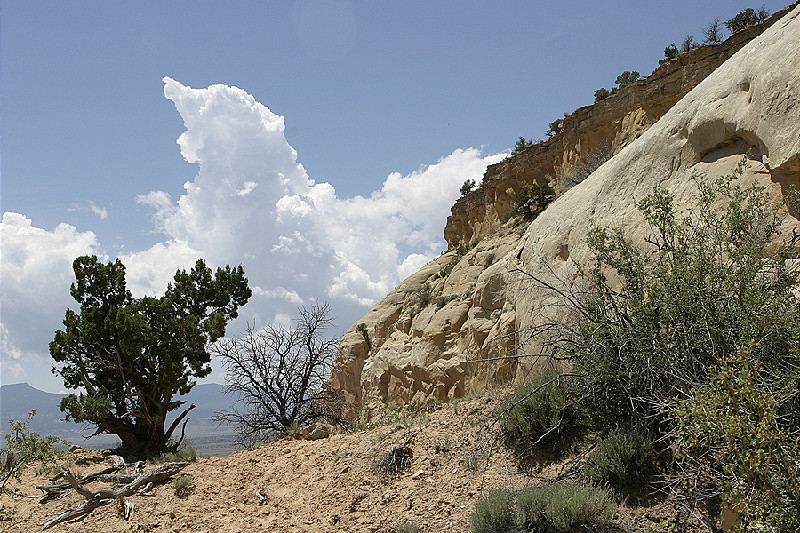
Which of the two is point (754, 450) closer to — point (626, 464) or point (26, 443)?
point (626, 464)

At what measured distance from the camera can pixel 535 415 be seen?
727 centimetres

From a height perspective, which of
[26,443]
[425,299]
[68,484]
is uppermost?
[425,299]

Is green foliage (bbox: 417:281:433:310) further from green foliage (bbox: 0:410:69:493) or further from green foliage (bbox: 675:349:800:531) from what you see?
green foliage (bbox: 675:349:800:531)

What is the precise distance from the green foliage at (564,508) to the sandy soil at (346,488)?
0.33 meters

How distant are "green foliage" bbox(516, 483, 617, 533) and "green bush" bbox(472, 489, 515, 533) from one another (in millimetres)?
139

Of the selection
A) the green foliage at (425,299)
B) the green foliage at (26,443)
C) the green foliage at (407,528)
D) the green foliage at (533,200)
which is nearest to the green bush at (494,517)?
the green foliage at (407,528)

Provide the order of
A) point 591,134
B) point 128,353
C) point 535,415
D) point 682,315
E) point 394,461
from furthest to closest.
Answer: point 591,134, point 128,353, point 394,461, point 535,415, point 682,315

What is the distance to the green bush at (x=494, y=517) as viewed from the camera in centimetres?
546

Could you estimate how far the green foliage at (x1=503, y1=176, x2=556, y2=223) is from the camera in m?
24.7

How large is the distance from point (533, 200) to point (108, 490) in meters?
21.5

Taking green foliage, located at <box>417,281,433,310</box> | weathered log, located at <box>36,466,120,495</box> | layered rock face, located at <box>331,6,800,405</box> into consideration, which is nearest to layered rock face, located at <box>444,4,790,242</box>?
green foliage, located at <box>417,281,433,310</box>

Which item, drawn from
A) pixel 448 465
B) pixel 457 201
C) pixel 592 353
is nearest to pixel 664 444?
pixel 592 353

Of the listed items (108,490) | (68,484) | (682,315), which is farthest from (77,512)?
(682,315)

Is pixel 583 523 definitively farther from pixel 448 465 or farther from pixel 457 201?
pixel 457 201
